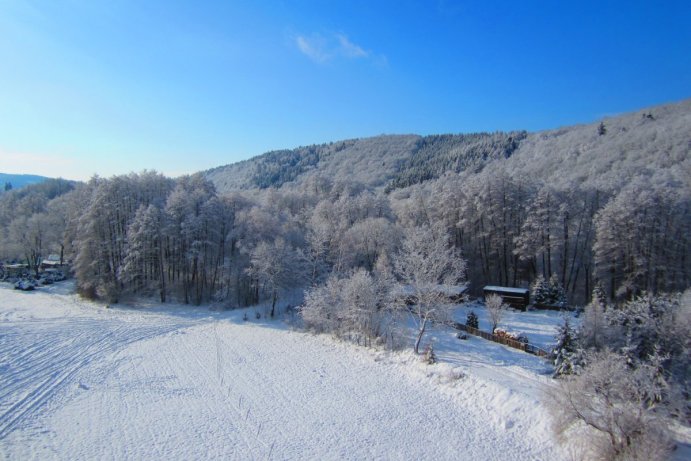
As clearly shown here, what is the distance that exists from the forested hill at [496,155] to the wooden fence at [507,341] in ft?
72.3

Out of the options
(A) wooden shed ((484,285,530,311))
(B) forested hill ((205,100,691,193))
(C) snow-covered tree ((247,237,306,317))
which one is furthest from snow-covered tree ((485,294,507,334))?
(B) forested hill ((205,100,691,193))

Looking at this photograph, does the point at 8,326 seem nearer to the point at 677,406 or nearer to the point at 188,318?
the point at 188,318

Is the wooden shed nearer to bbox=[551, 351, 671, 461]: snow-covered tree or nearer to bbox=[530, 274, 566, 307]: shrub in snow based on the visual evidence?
bbox=[530, 274, 566, 307]: shrub in snow

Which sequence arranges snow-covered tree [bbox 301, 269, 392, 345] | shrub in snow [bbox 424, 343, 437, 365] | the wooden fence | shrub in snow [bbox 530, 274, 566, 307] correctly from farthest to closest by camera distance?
shrub in snow [bbox 530, 274, 566, 307], snow-covered tree [bbox 301, 269, 392, 345], the wooden fence, shrub in snow [bbox 424, 343, 437, 365]

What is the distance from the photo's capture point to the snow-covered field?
14.0 m

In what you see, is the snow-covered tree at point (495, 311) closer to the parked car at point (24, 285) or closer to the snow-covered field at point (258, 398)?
the snow-covered field at point (258, 398)

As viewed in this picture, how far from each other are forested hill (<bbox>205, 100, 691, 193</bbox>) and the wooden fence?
72.3ft

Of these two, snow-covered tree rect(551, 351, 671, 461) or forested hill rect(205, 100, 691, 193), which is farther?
forested hill rect(205, 100, 691, 193)

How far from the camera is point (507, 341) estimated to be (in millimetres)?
23844

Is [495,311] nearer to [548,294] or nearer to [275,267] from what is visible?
[548,294]

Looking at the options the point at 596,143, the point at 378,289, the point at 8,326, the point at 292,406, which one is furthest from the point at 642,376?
the point at 596,143

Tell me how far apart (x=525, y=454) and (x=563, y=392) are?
296 cm

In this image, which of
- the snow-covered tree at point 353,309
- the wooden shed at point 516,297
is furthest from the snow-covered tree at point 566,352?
the wooden shed at point 516,297

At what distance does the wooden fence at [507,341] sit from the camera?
71.2 feet
